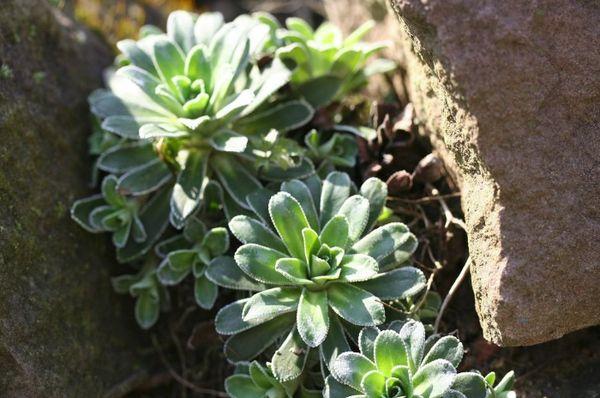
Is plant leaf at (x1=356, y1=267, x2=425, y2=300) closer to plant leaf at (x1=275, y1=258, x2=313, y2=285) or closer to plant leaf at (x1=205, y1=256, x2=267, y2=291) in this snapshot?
plant leaf at (x1=275, y1=258, x2=313, y2=285)

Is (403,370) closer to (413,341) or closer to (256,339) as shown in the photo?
(413,341)

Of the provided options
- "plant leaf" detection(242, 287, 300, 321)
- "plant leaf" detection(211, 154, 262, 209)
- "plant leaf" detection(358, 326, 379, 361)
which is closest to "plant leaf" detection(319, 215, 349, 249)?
"plant leaf" detection(242, 287, 300, 321)

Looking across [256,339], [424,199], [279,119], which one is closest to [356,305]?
[256,339]

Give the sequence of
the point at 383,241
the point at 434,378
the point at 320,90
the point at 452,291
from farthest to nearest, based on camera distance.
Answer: the point at 320,90
the point at 452,291
the point at 383,241
the point at 434,378

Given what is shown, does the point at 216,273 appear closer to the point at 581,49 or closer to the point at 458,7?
the point at 458,7

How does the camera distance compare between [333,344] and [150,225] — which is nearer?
[333,344]
